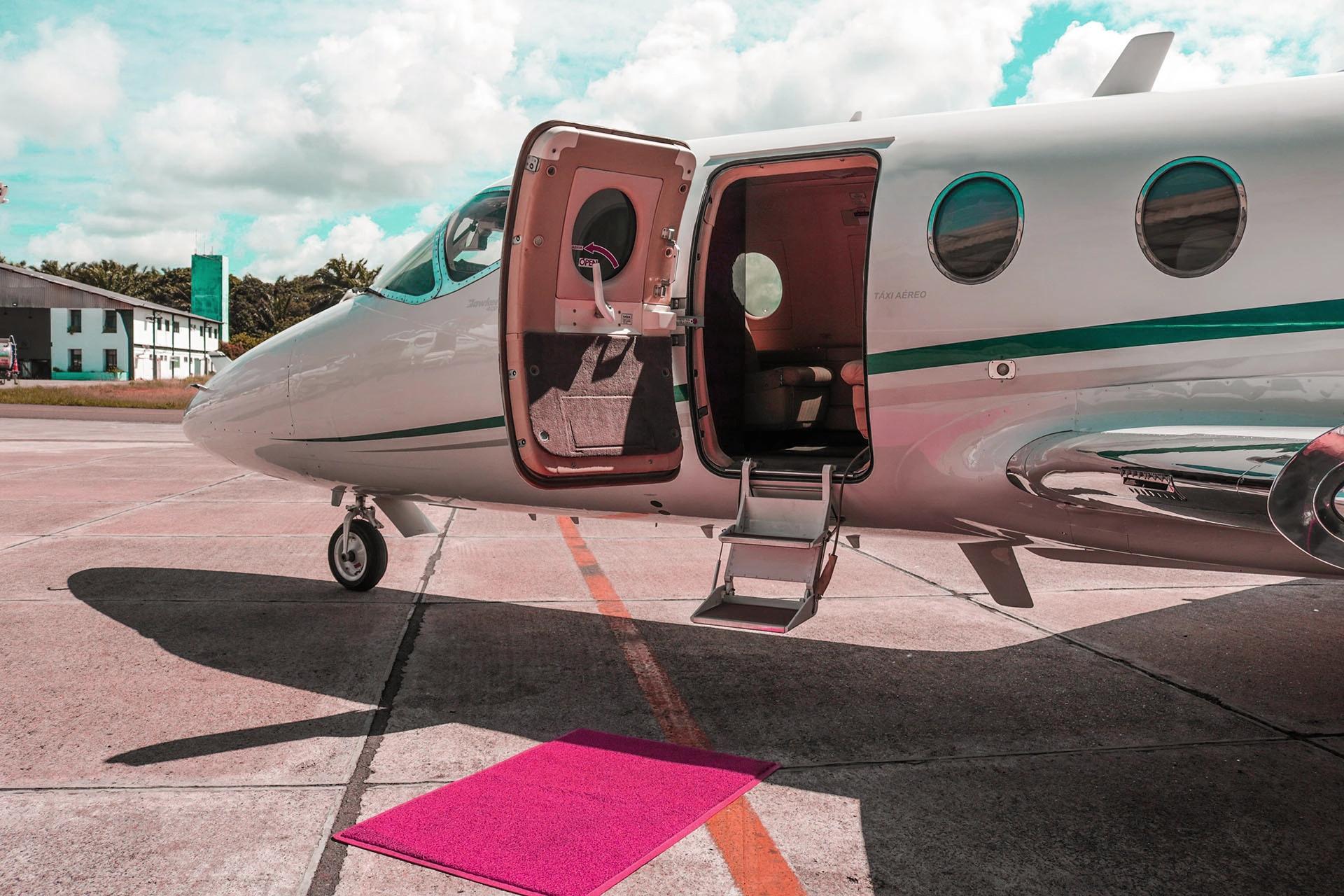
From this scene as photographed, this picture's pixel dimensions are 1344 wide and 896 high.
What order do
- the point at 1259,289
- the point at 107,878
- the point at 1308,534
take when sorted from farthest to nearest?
the point at 1259,289, the point at 1308,534, the point at 107,878

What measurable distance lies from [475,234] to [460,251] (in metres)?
0.13

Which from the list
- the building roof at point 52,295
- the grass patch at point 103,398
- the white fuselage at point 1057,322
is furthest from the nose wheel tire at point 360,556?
the building roof at point 52,295

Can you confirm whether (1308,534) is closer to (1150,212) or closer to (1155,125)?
(1150,212)

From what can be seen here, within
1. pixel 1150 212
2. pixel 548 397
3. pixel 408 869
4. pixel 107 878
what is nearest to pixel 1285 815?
pixel 1150 212

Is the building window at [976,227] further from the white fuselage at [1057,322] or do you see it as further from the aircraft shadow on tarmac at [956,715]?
the aircraft shadow on tarmac at [956,715]

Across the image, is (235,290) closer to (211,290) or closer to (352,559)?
(211,290)

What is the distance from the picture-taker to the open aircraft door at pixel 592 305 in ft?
15.3

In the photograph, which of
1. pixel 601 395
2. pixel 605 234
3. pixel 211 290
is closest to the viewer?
pixel 605 234

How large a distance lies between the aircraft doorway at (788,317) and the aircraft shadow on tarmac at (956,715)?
1320mm

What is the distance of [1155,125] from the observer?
14.1 ft

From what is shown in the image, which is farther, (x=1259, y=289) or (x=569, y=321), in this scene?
(x=569, y=321)

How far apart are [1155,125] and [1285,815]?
273 cm

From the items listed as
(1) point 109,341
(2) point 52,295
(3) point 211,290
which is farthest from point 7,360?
(3) point 211,290

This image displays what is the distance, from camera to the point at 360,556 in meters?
7.15
